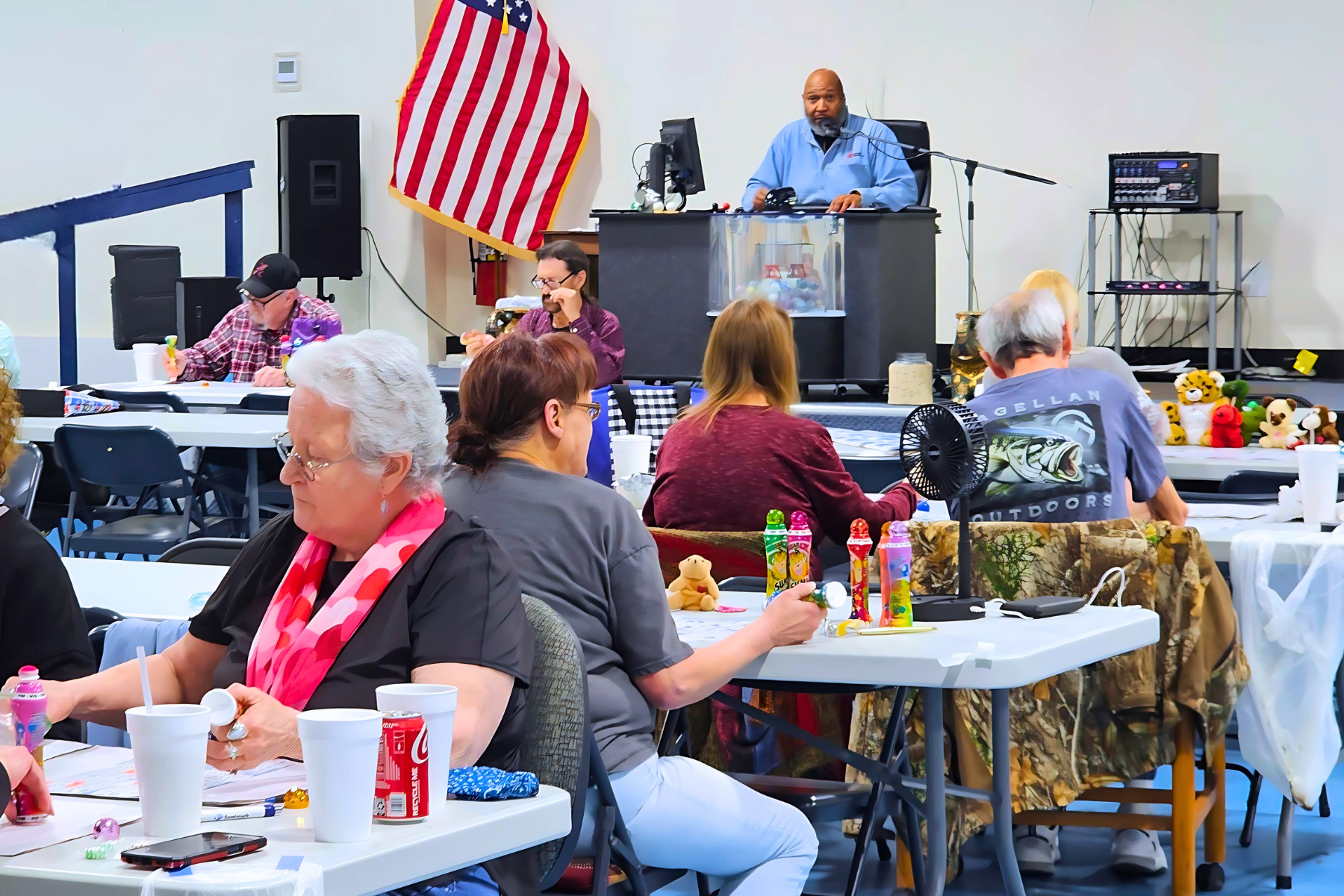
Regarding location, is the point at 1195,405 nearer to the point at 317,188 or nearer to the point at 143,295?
the point at 143,295

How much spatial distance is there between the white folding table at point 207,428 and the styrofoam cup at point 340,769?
153 inches

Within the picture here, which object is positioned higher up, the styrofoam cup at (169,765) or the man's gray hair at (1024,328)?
the man's gray hair at (1024,328)

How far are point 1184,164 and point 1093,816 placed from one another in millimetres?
7058

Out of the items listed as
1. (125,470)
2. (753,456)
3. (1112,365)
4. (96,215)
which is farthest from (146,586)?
(96,215)

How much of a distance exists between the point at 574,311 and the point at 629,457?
293 cm

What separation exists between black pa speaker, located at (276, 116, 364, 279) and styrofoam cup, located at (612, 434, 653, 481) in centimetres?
767

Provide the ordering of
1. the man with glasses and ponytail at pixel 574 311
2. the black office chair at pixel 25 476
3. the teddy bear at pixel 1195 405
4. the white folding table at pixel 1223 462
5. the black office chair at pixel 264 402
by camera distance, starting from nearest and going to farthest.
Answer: the black office chair at pixel 25 476 → the white folding table at pixel 1223 462 → the teddy bear at pixel 1195 405 → the black office chair at pixel 264 402 → the man with glasses and ponytail at pixel 574 311

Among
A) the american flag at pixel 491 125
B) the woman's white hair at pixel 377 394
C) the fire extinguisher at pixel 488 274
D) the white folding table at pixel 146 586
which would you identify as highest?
the american flag at pixel 491 125

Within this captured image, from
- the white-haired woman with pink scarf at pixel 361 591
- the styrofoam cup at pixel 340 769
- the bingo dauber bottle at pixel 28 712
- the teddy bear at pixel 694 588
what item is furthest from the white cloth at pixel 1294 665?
the bingo dauber bottle at pixel 28 712

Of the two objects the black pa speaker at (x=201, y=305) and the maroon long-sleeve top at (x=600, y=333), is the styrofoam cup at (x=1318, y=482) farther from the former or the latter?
the black pa speaker at (x=201, y=305)

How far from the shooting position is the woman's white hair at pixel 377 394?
1979 millimetres

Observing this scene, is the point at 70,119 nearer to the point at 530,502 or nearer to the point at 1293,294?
the point at 1293,294

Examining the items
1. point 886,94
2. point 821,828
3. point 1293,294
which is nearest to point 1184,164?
point 1293,294

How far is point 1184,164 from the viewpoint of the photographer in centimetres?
932
